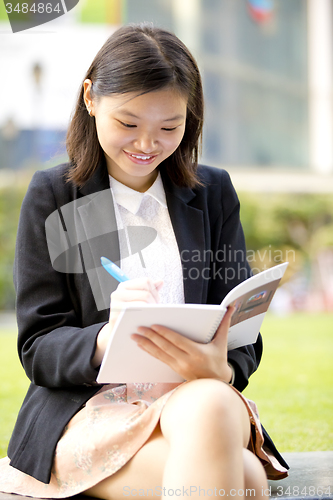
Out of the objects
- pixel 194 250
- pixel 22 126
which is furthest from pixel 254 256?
pixel 194 250

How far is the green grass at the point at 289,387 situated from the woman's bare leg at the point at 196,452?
1.13 metres

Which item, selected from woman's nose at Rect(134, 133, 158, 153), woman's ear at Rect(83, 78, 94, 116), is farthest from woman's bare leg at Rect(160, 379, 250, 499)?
woman's ear at Rect(83, 78, 94, 116)

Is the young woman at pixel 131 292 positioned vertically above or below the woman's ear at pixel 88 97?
below

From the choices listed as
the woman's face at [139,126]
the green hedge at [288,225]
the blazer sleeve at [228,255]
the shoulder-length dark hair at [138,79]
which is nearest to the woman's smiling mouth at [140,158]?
the woman's face at [139,126]

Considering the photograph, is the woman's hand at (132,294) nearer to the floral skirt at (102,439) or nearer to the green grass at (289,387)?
the floral skirt at (102,439)

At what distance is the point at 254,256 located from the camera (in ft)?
40.4

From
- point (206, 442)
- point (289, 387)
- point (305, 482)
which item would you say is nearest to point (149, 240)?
point (206, 442)

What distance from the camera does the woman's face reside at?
118 cm

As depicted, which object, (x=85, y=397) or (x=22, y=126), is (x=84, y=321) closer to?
(x=85, y=397)

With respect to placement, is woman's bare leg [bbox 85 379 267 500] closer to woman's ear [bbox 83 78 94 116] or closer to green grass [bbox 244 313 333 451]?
woman's ear [bbox 83 78 94 116]

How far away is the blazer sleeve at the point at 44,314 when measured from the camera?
3.63 feet

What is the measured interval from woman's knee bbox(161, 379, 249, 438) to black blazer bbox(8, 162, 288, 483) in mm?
195

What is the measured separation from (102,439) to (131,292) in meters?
0.30

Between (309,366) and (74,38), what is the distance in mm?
7950
